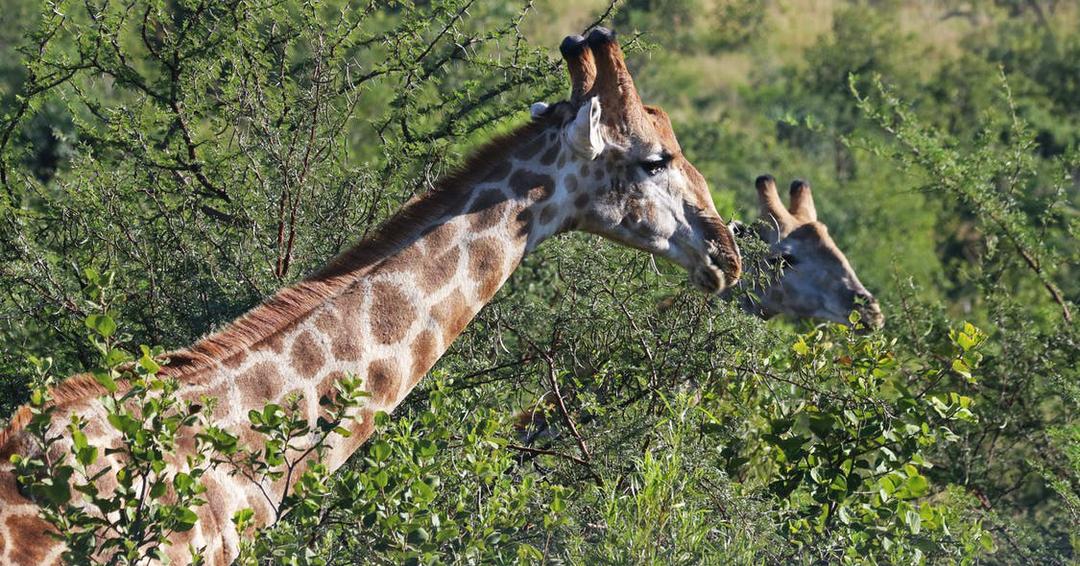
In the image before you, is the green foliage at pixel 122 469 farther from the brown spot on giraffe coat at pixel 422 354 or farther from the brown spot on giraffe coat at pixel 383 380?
the brown spot on giraffe coat at pixel 422 354

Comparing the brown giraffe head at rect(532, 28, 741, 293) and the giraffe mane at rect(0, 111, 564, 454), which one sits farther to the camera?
the brown giraffe head at rect(532, 28, 741, 293)

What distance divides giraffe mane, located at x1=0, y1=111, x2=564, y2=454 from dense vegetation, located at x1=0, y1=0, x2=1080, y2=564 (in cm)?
23

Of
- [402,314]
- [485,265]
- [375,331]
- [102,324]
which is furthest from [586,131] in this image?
[102,324]

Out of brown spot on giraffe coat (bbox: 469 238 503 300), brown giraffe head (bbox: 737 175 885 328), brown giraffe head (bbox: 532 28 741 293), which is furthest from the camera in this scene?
brown giraffe head (bbox: 737 175 885 328)

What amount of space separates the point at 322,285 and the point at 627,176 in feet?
4.22

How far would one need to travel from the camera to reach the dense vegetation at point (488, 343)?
13.5 feet

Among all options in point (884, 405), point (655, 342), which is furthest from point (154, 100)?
point (884, 405)

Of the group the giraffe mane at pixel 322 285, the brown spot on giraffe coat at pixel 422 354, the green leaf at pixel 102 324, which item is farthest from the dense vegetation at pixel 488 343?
the giraffe mane at pixel 322 285

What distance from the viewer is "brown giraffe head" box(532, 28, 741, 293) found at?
4957mm

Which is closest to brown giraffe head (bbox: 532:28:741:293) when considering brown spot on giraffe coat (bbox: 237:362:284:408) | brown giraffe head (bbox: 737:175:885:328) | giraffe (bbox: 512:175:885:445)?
brown spot on giraffe coat (bbox: 237:362:284:408)

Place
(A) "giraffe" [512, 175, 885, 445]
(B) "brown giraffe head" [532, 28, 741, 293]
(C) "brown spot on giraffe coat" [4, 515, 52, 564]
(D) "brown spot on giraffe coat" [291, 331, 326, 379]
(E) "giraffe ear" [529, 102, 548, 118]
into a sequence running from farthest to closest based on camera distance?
(A) "giraffe" [512, 175, 885, 445] → (E) "giraffe ear" [529, 102, 548, 118] → (B) "brown giraffe head" [532, 28, 741, 293] → (D) "brown spot on giraffe coat" [291, 331, 326, 379] → (C) "brown spot on giraffe coat" [4, 515, 52, 564]

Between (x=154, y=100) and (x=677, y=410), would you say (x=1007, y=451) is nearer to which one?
(x=677, y=410)

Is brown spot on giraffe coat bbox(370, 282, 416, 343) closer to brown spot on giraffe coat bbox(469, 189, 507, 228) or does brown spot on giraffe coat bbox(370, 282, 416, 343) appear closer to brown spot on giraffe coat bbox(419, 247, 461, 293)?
brown spot on giraffe coat bbox(419, 247, 461, 293)

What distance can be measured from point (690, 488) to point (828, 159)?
1870 centimetres
